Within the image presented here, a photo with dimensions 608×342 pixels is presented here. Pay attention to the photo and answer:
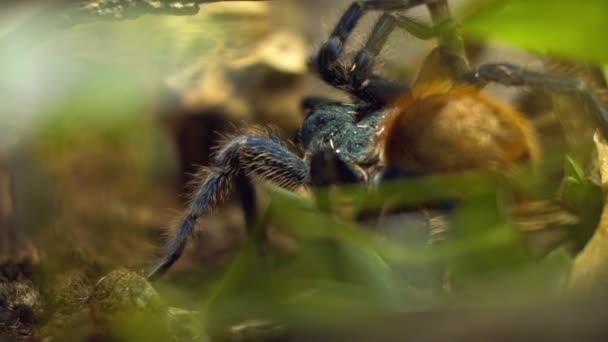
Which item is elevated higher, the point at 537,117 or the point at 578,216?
the point at 578,216

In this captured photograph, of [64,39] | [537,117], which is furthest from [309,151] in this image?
[64,39]

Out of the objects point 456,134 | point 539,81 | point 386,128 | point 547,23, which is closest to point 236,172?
point 386,128

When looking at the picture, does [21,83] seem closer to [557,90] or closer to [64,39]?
[64,39]

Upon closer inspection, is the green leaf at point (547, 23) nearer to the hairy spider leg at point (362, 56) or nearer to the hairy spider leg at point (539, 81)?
the hairy spider leg at point (539, 81)

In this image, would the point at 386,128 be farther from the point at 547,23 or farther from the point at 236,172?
the point at 547,23

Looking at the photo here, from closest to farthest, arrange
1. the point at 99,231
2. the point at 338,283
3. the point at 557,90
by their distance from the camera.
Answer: the point at 338,283, the point at 557,90, the point at 99,231

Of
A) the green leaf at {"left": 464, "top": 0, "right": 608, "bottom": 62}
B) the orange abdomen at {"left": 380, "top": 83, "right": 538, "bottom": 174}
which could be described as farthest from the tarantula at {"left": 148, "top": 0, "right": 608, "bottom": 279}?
the green leaf at {"left": 464, "top": 0, "right": 608, "bottom": 62}

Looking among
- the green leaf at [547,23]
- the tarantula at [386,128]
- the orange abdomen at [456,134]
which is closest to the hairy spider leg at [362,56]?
the tarantula at [386,128]

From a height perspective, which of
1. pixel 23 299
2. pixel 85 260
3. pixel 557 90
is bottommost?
pixel 85 260

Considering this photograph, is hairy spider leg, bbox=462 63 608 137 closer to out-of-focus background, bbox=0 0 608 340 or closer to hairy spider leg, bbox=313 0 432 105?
out-of-focus background, bbox=0 0 608 340
